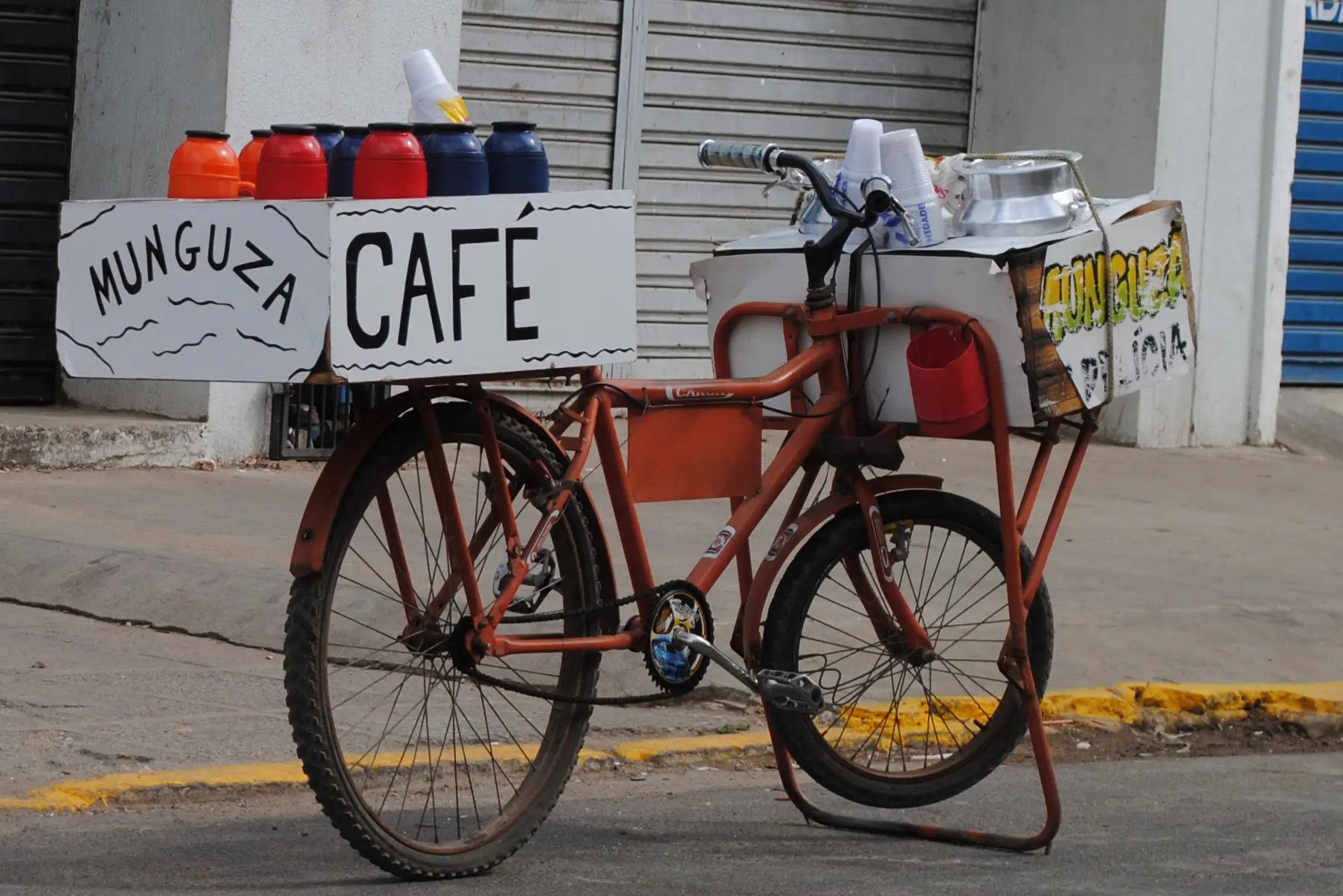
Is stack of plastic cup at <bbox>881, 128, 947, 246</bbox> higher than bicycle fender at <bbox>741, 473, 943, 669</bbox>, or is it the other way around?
stack of plastic cup at <bbox>881, 128, 947, 246</bbox>

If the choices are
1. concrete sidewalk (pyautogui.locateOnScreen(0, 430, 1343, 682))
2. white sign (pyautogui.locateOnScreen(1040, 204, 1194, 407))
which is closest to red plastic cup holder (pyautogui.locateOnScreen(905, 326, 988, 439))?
white sign (pyautogui.locateOnScreen(1040, 204, 1194, 407))

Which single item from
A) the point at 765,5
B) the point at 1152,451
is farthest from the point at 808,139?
the point at 1152,451

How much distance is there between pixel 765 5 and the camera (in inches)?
410

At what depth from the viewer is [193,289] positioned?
3436 mm

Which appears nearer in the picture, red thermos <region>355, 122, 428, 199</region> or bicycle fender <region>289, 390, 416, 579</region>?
red thermos <region>355, 122, 428, 199</region>

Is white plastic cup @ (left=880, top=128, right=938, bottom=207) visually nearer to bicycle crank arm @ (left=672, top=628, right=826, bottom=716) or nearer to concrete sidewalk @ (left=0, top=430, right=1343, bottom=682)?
bicycle crank arm @ (left=672, top=628, right=826, bottom=716)

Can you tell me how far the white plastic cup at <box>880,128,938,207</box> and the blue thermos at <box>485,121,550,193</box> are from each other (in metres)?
0.93

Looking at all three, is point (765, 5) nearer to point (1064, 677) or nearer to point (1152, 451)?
point (1152, 451)

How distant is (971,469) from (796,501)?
209 inches

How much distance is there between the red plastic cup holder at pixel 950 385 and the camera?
411cm

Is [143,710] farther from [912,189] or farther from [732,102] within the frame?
[732,102]

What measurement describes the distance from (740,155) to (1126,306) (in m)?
0.91

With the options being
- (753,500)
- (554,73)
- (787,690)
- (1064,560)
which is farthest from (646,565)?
(554,73)

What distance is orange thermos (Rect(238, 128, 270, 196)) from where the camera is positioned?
148 inches
